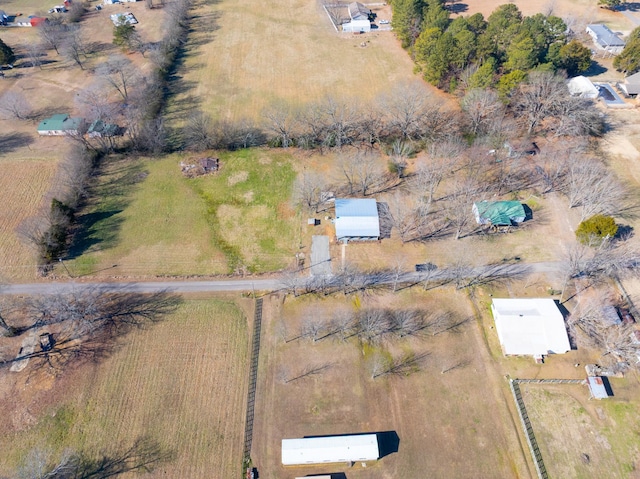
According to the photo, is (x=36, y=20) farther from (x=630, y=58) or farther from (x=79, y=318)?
(x=630, y=58)

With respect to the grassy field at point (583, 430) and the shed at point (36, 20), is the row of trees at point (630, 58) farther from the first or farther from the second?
the shed at point (36, 20)

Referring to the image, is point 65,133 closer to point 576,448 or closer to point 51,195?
point 51,195

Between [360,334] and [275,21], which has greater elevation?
[275,21]

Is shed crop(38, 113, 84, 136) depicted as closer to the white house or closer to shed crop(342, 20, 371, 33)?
shed crop(342, 20, 371, 33)

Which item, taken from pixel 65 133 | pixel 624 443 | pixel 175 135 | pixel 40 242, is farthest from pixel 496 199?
pixel 65 133

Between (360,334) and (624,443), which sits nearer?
(624,443)

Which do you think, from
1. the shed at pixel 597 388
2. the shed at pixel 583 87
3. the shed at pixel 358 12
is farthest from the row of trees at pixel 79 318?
the shed at pixel 358 12

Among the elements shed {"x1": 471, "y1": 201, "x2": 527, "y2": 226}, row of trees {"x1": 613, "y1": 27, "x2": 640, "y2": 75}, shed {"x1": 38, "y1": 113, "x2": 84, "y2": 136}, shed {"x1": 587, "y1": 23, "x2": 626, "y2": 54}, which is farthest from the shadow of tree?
shed {"x1": 587, "y1": 23, "x2": 626, "y2": 54}
